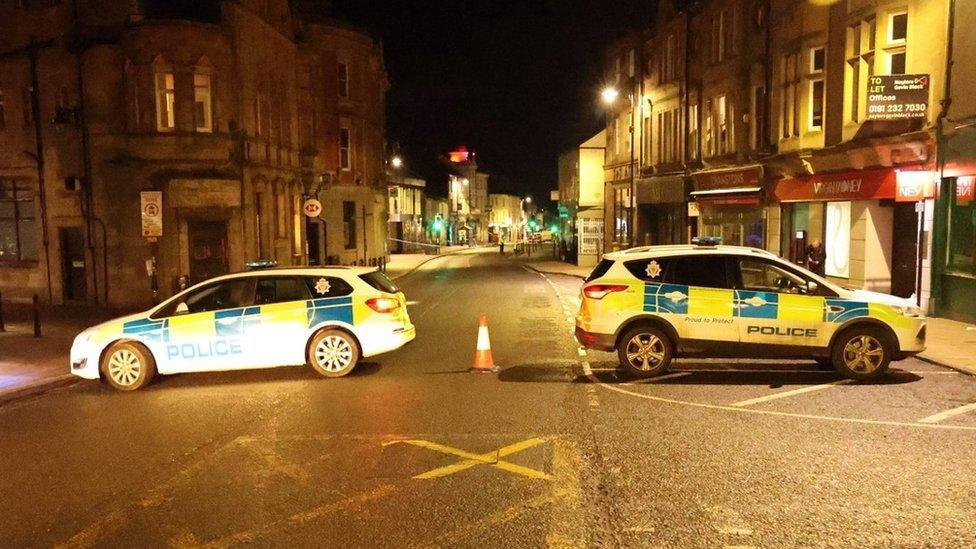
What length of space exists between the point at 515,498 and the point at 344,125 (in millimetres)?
32086

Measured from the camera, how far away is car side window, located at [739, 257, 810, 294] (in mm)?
10047

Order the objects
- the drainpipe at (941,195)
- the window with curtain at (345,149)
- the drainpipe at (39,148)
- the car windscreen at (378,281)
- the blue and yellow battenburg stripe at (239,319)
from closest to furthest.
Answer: the blue and yellow battenburg stripe at (239,319), the car windscreen at (378,281), the drainpipe at (941,195), the drainpipe at (39,148), the window with curtain at (345,149)

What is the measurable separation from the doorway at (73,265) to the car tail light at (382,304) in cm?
1388

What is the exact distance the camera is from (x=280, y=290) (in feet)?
35.8

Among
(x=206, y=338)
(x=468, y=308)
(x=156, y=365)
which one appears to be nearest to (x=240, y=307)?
(x=206, y=338)

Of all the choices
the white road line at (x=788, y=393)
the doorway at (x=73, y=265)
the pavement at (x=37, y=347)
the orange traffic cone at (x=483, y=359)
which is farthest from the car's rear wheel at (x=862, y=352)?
the doorway at (x=73, y=265)

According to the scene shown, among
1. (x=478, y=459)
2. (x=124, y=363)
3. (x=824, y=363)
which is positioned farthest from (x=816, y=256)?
(x=124, y=363)

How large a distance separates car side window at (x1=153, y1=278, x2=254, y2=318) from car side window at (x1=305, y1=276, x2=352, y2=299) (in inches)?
34.4

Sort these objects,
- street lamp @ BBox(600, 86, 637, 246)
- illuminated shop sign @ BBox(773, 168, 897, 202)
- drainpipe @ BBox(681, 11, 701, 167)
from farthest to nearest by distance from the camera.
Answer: street lamp @ BBox(600, 86, 637, 246), drainpipe @ BBox(681, 11, 701, 167), illuminated shop sign @ BBox(773, 168, 897, 202)

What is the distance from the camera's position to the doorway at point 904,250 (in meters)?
17.2

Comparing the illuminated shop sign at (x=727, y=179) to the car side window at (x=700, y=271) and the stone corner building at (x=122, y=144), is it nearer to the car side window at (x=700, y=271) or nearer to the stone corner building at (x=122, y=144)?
the car side window at (x=700, y=271)

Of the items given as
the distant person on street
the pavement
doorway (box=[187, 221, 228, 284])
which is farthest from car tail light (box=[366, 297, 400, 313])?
doorway (box=[187, 221, 228, 284])

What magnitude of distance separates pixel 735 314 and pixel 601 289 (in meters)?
1.84

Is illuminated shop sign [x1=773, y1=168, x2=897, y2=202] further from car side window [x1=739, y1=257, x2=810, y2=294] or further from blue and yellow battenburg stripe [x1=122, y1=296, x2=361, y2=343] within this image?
blue and yellow battenburg stripe [x1=122, y1=296, x2=361, y2=343]
